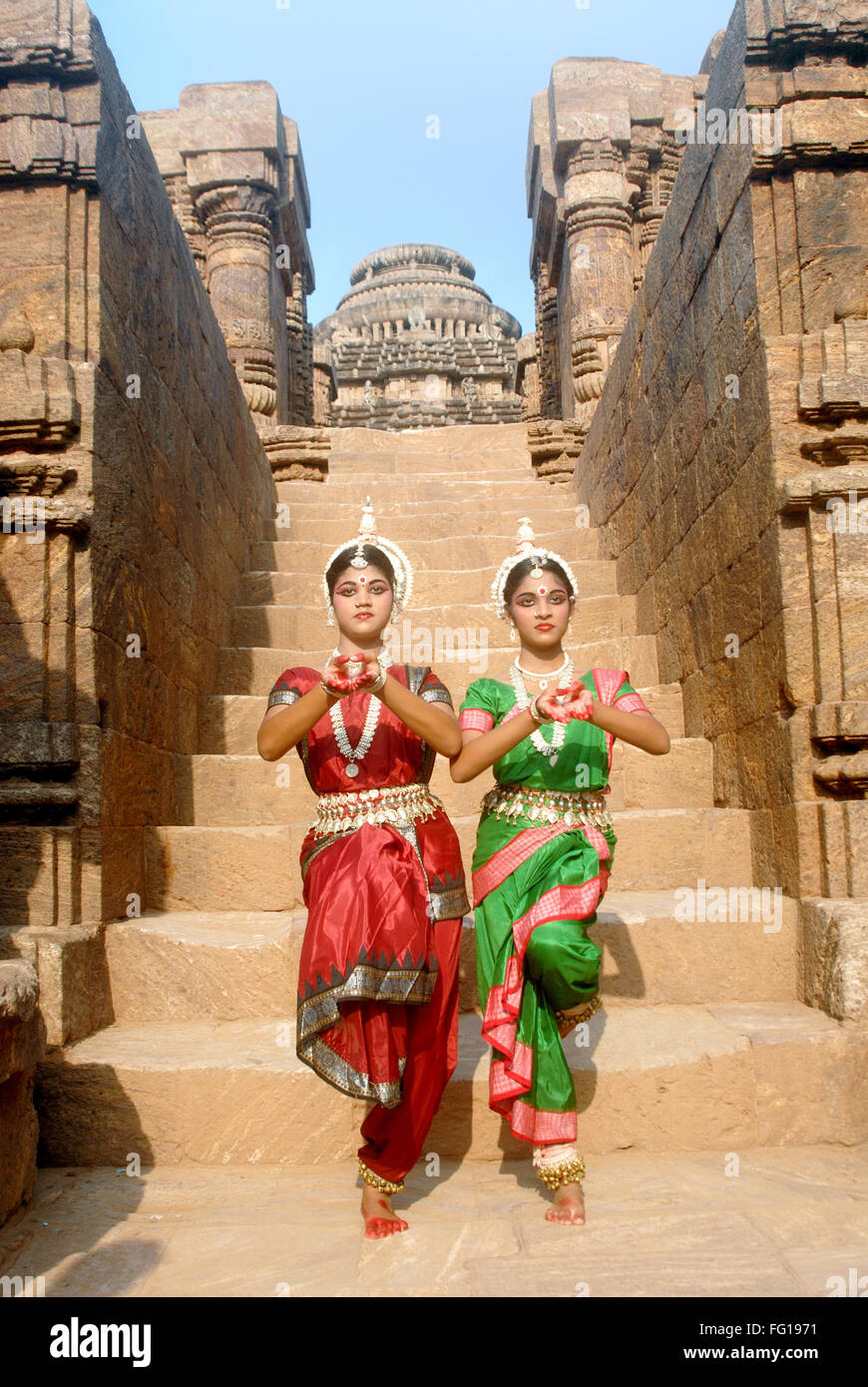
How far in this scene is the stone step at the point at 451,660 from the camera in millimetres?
5168

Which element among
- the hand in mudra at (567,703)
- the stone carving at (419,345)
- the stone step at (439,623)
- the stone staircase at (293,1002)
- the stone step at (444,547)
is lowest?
the stone staircase at (293,1002)

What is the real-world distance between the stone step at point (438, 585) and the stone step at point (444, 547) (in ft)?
0.60

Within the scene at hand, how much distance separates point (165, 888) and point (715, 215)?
357 centimetres

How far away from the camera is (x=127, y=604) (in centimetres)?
380

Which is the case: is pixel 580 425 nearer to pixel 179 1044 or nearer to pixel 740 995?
pixel 740 995

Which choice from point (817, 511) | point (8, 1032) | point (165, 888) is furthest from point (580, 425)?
point (8, 1032)

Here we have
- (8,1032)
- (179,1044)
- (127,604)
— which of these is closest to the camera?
(8,1032)

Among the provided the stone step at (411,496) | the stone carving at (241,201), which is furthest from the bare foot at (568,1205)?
the stone carving at (241,201)

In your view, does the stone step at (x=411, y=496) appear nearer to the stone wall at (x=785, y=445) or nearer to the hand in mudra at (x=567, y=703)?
the stone wall at (x=785, y=445)

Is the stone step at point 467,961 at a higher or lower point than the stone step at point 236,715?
lower

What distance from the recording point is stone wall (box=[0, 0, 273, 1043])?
323 cm

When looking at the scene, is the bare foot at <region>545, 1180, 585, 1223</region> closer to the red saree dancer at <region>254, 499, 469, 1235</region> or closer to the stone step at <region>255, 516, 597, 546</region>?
the red saree dancer at <region>254, 499, 469, 1235</region>

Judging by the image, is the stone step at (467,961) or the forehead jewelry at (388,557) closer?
the forehead jewelry at (388,557)

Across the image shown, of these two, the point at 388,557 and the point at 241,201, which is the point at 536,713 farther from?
the point at 241,201
